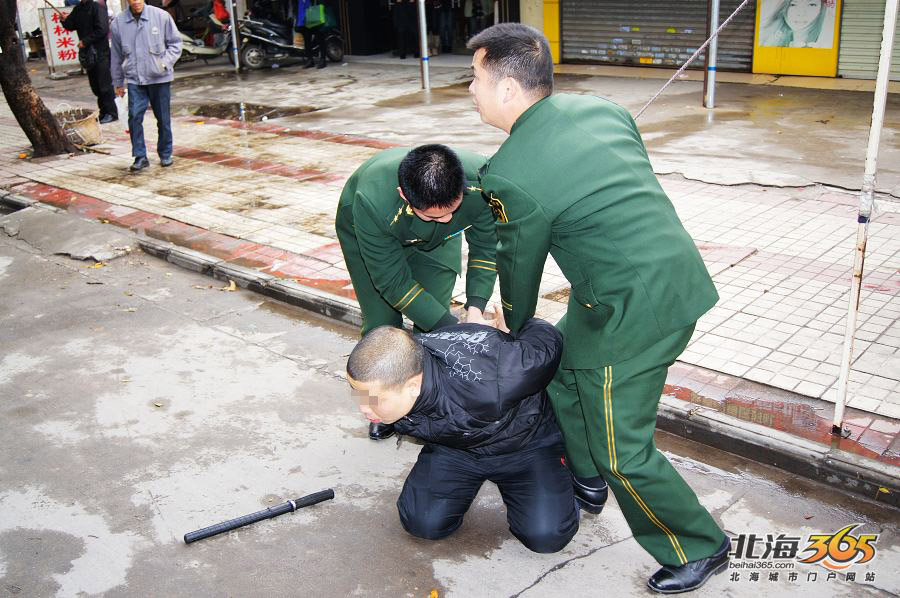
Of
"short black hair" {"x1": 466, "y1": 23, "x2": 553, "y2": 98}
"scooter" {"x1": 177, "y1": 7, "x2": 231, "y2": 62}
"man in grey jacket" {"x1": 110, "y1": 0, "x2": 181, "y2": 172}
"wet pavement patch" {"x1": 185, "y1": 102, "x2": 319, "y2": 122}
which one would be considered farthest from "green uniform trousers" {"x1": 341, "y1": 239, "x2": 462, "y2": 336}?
"scooter" {"x1": 177, "y1": 7, "x2": 231, "y2": 62}

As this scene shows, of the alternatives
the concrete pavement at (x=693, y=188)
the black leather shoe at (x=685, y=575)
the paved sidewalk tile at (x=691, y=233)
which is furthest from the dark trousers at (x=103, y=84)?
the black leather shoe at (x=685, y=575)

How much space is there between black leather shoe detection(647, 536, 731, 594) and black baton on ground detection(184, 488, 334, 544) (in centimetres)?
148

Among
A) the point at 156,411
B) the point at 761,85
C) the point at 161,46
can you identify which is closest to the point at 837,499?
the point at 156,411

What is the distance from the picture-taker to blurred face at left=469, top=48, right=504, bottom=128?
117 inches

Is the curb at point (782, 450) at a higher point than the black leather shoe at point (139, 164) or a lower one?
lower

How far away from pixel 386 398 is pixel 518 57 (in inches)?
48.5

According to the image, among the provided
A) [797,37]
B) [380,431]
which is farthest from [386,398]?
[797,37]

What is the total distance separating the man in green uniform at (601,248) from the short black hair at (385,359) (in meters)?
0.42

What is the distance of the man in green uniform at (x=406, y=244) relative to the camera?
389 cm

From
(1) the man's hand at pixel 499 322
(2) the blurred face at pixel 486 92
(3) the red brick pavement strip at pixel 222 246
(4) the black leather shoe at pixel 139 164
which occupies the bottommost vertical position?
(3) the red brick pavement strip at pixel 222 246

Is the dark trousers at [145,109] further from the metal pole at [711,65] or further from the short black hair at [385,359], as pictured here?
the short black hair at [385,359]

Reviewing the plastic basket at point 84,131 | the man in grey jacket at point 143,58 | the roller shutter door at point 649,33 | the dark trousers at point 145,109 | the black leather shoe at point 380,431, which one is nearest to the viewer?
the black leather shoe at point 380,431

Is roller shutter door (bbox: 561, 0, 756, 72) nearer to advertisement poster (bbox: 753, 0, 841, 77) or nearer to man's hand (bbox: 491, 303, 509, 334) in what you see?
advertisement poster (bbox: 753, 0, 841, 77)

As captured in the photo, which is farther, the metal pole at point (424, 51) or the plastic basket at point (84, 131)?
the metal pole at point (424, 51)
